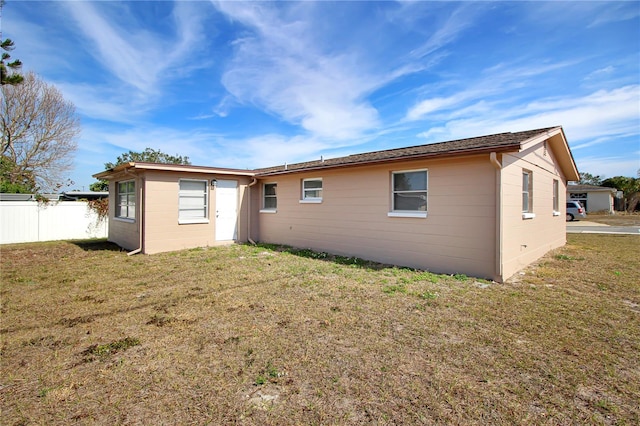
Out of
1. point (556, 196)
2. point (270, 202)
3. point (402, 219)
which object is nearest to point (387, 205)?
point (402, 219)

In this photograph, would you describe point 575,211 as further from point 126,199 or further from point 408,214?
point 126,199

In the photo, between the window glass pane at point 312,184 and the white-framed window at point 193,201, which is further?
the white-framed window at point 193,201

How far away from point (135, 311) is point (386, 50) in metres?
10.2

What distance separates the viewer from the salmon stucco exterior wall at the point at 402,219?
6.80 meters

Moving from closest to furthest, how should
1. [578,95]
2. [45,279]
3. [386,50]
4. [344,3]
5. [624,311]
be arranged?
[624,311]
[45,279]
[344,3]
[386,50]
[578,95]

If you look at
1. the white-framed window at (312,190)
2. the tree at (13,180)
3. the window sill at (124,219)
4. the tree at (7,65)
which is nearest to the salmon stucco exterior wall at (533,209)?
the white-framed window at (312,190)

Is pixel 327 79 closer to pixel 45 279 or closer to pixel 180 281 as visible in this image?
pixel 180 281

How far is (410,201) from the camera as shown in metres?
8.21

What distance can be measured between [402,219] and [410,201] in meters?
0.54

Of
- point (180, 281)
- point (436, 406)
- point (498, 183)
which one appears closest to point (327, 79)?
point (498, 183)

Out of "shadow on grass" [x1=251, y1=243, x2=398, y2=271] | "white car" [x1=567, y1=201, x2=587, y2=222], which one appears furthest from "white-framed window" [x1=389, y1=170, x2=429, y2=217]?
"white car" [x1=567, y1=201, x2=587, y2=222]

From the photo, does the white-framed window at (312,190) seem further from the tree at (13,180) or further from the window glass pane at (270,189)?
the tree at (13,180)

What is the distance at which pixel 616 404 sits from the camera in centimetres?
255

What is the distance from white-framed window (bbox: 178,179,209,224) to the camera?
11.1 m
